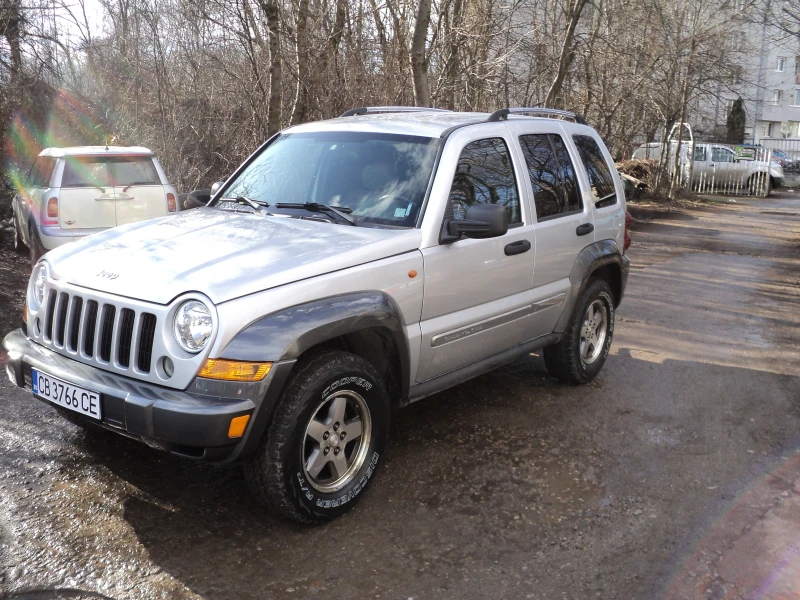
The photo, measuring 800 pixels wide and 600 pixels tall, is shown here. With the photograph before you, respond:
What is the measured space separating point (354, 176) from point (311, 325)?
1.42 meters

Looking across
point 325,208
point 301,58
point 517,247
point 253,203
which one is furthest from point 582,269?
point 301,58

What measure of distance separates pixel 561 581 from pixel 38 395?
2.61 metres

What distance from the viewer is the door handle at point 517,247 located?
4.93 metres

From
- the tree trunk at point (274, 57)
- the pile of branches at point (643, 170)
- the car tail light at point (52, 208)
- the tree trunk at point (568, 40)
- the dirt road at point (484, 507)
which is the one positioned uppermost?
the tree trunk at point (568, 40)

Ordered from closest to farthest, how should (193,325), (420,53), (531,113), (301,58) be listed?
1. (193,325)
2. (531,113)
3. (420,53)
4. (301,58)

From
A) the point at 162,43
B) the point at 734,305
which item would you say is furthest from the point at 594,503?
the point at 162,43

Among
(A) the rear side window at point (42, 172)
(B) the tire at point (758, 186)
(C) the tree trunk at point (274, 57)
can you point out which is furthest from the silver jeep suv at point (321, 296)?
(B) the tire at point (758, 186)

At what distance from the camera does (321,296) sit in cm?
375

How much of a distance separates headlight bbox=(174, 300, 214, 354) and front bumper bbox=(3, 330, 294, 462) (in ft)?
0.53

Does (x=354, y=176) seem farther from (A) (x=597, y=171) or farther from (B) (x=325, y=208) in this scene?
(A) (x=597, y=171)

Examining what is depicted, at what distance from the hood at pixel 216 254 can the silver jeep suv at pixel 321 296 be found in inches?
0.5

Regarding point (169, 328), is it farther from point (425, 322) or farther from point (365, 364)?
point (425, 322)

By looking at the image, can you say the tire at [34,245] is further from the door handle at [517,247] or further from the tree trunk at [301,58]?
the door handle at [517,247]

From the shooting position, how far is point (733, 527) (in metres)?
3.98
